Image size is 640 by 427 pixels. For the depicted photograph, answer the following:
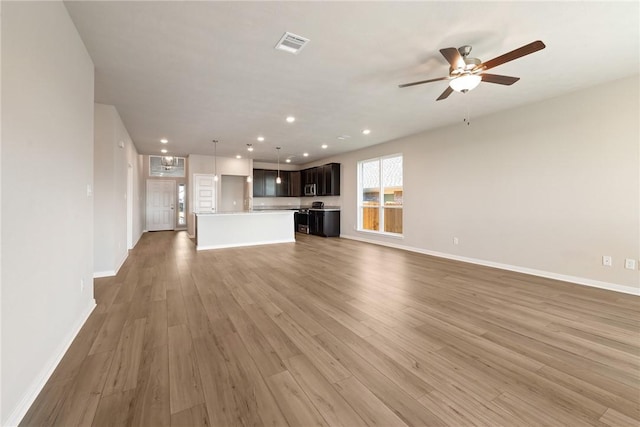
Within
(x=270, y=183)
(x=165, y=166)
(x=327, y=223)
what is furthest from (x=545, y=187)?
(x=165, y=166)

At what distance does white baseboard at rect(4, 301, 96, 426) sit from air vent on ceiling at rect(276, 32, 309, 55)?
3108mm

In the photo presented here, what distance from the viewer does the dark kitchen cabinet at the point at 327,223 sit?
8.38 meters

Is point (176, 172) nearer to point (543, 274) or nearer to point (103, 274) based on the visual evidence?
point (103, 274)

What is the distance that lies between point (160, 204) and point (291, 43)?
30.8ft

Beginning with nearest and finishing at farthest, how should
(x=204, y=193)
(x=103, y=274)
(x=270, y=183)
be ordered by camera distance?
(x=103, y=274) < (x=204, y=193) < (x=270, y=183)

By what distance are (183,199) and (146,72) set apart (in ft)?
25.5

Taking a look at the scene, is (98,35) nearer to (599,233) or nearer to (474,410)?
(474,410)

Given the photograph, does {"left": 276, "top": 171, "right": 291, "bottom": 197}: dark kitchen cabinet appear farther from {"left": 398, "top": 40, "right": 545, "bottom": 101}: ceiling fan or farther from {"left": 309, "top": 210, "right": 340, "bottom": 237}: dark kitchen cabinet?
{"left": 398, "top": 40, "right": 545, "bottom": 101}: ceiling fan

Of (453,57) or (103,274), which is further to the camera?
(103,274)

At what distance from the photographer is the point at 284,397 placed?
1492mm

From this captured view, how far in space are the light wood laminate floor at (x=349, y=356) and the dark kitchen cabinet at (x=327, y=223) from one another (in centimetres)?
479

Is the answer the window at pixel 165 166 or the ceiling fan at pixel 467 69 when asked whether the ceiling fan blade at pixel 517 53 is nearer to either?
the ceiling fan at pixel 467 69

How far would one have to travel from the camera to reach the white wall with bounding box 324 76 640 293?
335 centimetres

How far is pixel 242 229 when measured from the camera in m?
6.75
